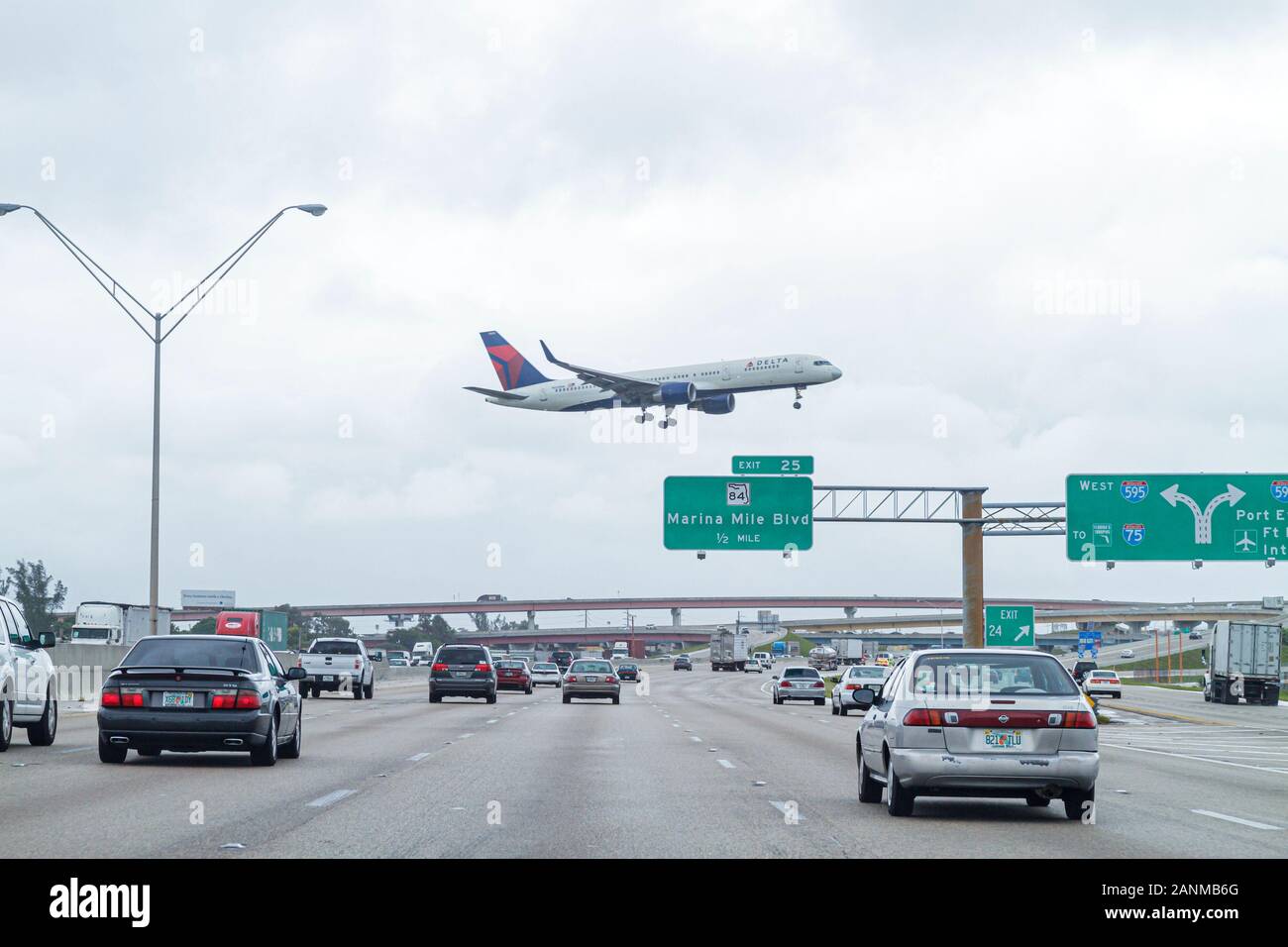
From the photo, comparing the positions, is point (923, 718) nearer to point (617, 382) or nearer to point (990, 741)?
point (990, 741)

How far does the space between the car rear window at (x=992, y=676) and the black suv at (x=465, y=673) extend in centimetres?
3349

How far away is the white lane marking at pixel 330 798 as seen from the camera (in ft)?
49.7

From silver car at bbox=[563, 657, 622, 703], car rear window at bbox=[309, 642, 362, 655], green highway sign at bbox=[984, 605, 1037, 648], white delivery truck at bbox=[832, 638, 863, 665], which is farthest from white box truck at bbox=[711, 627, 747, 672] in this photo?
green highway sign at bbox=[984, 605, 1037, 648]

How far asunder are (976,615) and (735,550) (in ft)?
24.6

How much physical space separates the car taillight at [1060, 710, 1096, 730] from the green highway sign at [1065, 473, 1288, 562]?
1347 inches

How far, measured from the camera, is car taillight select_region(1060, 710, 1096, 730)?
14.3 m

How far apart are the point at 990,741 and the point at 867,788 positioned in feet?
7.03

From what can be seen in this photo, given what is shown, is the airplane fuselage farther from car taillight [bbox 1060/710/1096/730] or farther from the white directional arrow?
car taillight [bbox 1060/710/1096/730]
